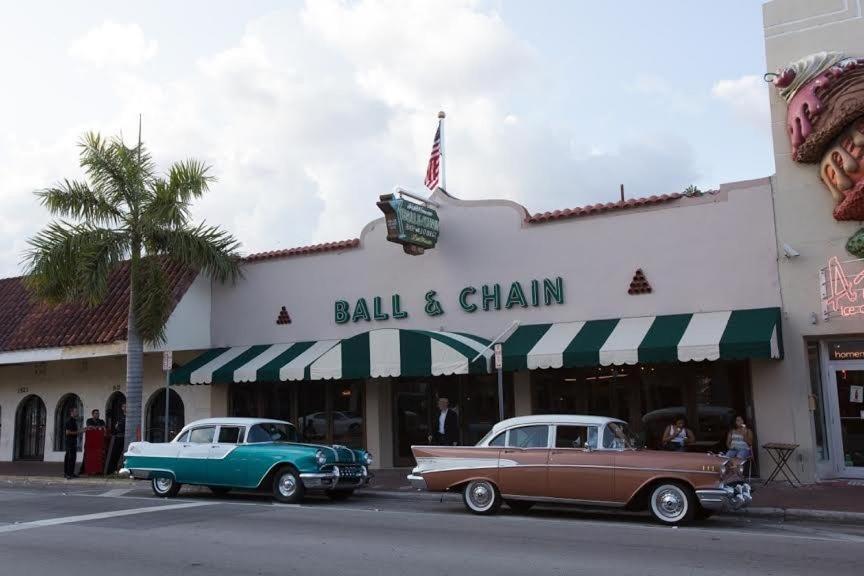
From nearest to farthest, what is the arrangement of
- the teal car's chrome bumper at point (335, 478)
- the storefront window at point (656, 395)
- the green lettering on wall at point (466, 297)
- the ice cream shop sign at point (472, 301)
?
the teal car's chrome bumper at point (335, 478), the storefront window at point (656, 395), the ice cream shop sign at point (472, 301), the green lettering on wall at point (466, 297)

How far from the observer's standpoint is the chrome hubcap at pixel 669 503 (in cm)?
1130

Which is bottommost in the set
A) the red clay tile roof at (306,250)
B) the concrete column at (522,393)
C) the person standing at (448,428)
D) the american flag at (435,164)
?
the person standing at (448,428)

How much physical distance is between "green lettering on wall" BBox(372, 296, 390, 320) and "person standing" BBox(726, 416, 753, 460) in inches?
327

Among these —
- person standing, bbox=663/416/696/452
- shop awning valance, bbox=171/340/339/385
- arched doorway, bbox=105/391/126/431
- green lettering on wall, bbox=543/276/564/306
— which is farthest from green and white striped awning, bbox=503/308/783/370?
arched doorway, bbox=105/391/126/431

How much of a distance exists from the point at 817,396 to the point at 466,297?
25.0 ft

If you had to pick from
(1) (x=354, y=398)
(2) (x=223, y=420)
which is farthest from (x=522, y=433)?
(1) (x=354, y=398)

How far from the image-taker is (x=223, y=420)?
14930mm

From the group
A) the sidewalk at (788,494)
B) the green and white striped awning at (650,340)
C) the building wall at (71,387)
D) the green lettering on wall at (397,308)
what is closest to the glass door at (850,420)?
the sidewalk at (788,494)

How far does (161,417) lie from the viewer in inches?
901

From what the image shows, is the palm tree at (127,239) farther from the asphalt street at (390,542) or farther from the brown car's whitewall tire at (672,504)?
the brown car's whitewall tire at (672,504)

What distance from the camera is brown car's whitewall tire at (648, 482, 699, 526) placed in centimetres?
1126

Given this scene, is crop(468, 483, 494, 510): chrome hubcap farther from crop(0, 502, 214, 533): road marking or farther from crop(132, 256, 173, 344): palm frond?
crop(132, 256, 173, 344): palm frond

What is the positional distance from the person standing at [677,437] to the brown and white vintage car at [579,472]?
3.42 meters

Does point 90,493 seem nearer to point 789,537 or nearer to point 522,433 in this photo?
point 522,433
